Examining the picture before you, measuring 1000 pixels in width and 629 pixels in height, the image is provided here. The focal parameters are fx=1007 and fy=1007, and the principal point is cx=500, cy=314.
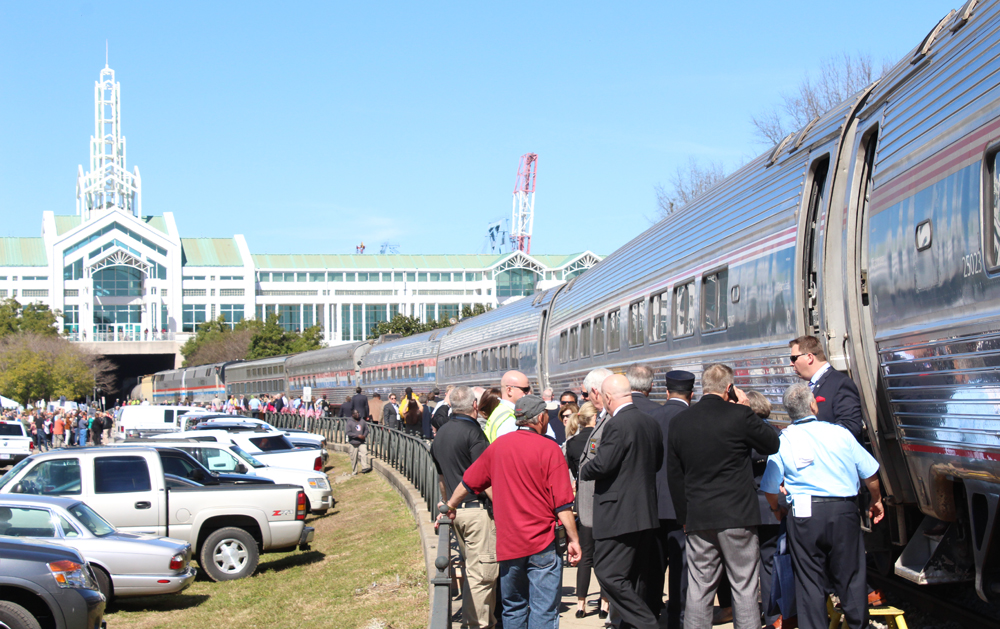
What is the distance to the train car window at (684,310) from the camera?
37.2ft

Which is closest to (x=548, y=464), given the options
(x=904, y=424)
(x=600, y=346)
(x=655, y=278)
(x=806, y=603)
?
(x=806, y=603)

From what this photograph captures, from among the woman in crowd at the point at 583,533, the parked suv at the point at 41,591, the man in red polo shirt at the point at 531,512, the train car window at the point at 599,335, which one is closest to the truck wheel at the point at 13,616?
the parked suv at the point at 41,591

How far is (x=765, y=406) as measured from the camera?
290 inches

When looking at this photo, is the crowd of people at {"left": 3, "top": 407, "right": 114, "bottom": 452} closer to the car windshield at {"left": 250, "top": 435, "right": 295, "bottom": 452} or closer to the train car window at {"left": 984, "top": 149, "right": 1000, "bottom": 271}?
the car windshield at {"left": 250, "top": 435, "right": 295, "bottom": 452}

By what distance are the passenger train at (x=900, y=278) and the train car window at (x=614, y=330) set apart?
3.18 metres

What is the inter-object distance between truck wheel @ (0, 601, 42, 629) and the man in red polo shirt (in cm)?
407

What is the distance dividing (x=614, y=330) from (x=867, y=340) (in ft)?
28.4

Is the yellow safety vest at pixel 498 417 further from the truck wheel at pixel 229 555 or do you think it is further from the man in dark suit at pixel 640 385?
the truck wheel at pixel 229 555

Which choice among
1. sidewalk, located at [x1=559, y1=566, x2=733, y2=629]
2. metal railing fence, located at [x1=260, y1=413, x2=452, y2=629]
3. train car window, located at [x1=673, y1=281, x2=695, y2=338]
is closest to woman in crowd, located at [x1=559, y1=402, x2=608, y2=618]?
sidewalk, located at [x1=559, y1=566, x2=733, y2=629]

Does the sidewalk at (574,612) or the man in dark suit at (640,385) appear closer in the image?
the man in dark suit at (640,385)

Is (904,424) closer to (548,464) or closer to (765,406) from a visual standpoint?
(765,406)

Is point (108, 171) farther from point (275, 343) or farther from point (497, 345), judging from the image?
point (497, 345)

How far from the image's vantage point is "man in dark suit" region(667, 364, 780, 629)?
6.24m

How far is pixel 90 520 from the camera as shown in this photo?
1114cm
